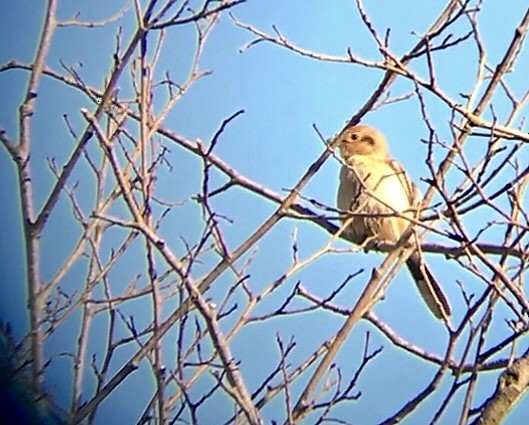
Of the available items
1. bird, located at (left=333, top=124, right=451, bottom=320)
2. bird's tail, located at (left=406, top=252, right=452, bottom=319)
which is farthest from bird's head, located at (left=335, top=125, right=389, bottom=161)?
bird's tail, located at (left=406, top=252, right=452, bottom=319)

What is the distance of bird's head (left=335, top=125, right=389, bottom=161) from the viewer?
3512mm

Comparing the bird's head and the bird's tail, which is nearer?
the bird's tail

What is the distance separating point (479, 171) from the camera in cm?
179

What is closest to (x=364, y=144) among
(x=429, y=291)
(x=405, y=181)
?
(x=405, y=181)

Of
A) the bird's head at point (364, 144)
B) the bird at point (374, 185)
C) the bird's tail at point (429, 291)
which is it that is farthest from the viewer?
the bird's head at point (364, 144)

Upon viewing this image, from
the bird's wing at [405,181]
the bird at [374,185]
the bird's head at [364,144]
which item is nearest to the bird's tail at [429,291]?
the bird at [374,185]

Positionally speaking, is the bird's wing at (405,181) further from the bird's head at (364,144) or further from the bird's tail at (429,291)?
the bird's tail at (429,291)

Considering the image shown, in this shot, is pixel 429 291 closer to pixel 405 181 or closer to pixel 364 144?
pixel 405 181

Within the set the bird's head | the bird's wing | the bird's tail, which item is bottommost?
the bird's tail

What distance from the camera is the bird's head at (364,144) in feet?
11.5

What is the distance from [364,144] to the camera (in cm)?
353

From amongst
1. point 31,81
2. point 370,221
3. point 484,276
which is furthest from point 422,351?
point 370,221

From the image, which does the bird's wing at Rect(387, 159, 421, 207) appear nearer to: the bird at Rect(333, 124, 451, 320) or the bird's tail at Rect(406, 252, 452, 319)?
the bird at Rect(333, 124, 451, 320)

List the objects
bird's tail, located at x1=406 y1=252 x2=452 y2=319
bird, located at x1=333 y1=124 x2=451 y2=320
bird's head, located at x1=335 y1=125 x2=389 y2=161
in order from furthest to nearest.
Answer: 1. bird's head, located at x1=335 y1=125 x2=389 y2=161
2. bird, located at x1=333 y1=124 x2=451 y2=320
3. bird's tail, located at x1=406 y1=252 x2=452 y2=319
